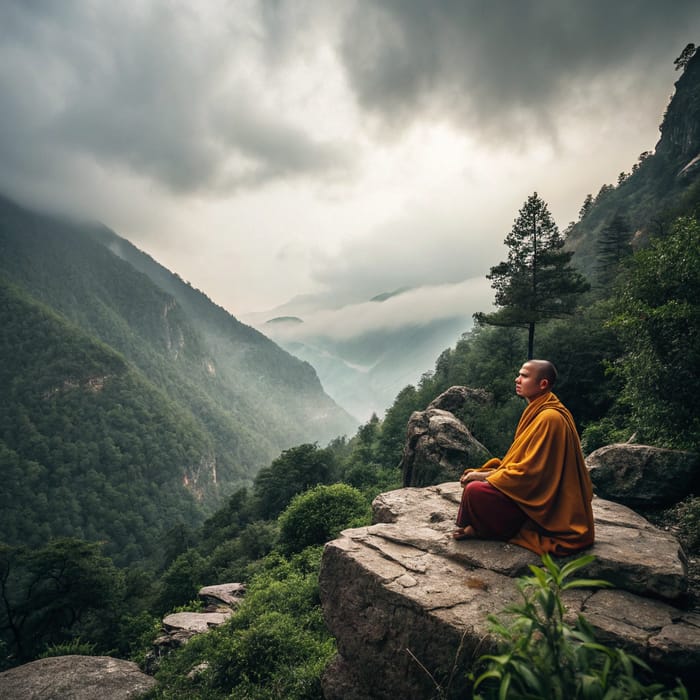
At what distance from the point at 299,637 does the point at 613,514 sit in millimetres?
6337

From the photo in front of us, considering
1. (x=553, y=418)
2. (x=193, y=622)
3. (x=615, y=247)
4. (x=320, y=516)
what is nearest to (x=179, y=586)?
(x=193, y=622)

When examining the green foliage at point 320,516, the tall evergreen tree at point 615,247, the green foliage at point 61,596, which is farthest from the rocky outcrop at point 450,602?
the tall evergreen tree at point 615,247

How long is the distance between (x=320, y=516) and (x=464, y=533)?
40.5 ft

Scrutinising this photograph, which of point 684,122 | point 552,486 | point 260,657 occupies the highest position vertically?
point 684,122

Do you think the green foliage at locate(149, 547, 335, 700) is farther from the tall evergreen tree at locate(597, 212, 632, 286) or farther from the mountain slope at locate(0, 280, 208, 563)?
the mountain slope at locate(0, 280, 208, 563)

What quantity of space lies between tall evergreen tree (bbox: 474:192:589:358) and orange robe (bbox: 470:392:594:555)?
56.5 ft

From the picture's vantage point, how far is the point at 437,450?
14.9 metres

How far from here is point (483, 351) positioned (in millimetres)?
34719

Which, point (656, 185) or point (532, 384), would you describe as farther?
point (656, 185)

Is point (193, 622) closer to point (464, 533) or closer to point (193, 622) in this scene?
point (193, 622)

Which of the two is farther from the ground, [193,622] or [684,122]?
[684,122]

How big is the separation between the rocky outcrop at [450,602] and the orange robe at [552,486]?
0.97ft

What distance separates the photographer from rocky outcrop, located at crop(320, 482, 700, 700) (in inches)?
130

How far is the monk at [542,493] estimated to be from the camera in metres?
4.02
